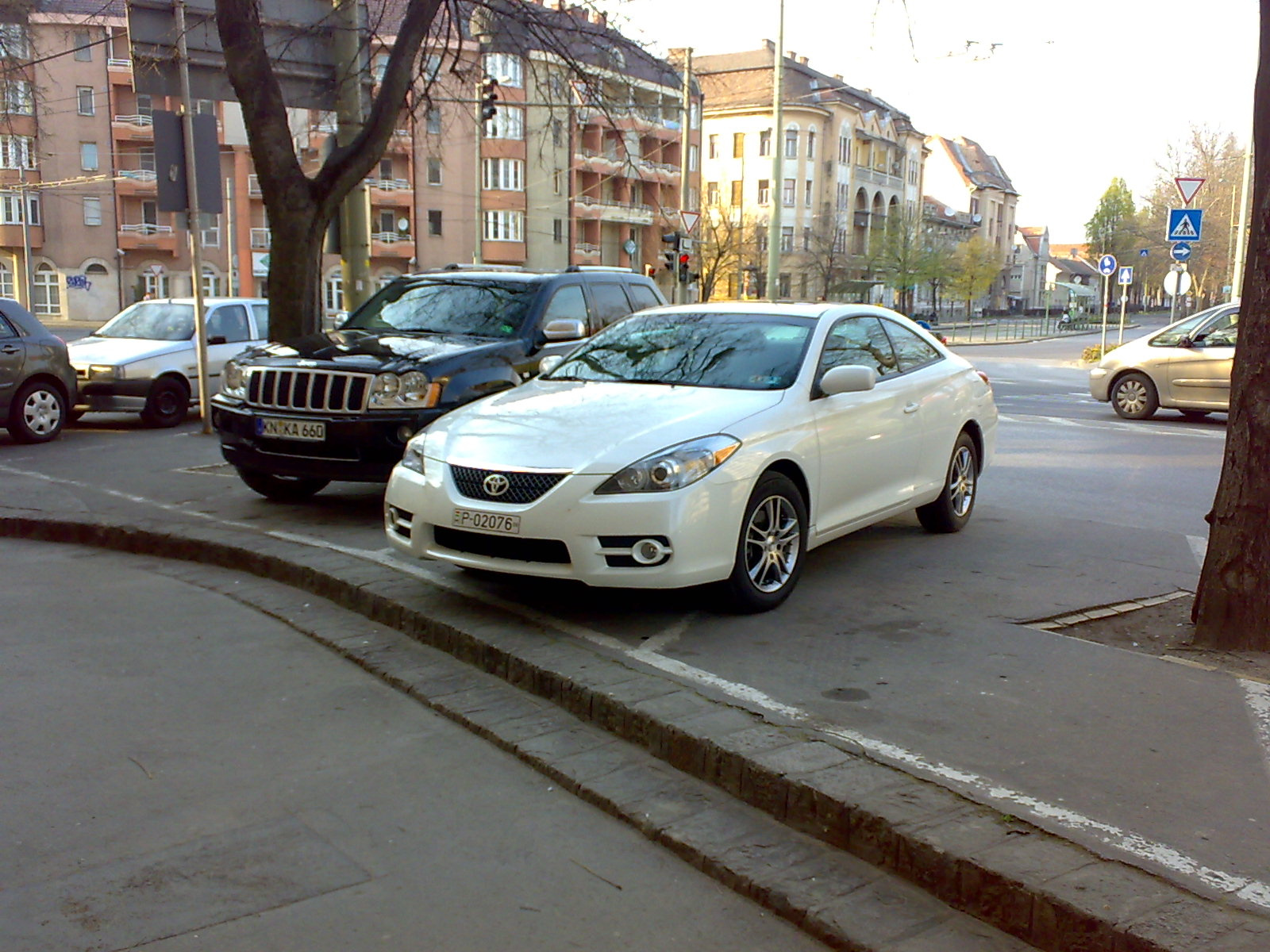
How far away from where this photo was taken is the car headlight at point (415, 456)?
608 centimetres

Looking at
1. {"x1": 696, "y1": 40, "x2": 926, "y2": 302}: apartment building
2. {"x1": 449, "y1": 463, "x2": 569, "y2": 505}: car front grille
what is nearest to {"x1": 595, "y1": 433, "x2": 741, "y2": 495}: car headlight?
{"x1": 449, "y1": 463, "x2": 569, "y2": 505}: car front grille

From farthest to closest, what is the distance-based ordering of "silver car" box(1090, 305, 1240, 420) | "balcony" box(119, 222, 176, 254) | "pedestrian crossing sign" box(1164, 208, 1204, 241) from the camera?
"balcony" box(119, 222, 176, 254)
"pedestrian crossing sign" box(1164, 208, 1204, 241)
"silver car" box(1090, 305, 1240, 420)

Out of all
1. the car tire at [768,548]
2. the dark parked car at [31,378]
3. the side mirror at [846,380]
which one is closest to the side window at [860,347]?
the side mirror at [846,380]

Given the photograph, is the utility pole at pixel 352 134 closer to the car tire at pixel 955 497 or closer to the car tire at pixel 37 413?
the car tire at pixel 37 413

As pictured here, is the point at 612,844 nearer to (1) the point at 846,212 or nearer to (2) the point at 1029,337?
(2) the point at 1029,337

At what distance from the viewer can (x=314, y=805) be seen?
393 cm

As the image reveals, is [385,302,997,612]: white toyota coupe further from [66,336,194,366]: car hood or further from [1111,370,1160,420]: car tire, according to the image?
[1111,370,1160,420]: car tire

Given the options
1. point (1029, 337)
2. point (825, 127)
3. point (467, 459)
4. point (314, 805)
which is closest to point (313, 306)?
point (467, 459)

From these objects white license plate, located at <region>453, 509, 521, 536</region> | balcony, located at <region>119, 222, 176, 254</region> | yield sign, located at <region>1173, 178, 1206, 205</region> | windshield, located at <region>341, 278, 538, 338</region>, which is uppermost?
balcony, located at <region>119, 222, 176, 254</region>

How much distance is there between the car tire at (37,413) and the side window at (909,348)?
9.61m

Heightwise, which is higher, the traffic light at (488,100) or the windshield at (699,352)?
the traffic light at (488,100)

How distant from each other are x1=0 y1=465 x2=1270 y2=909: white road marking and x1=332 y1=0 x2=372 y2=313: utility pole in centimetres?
693

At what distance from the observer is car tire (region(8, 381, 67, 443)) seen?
12.8 m

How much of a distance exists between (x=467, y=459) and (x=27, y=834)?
8.48 ft
